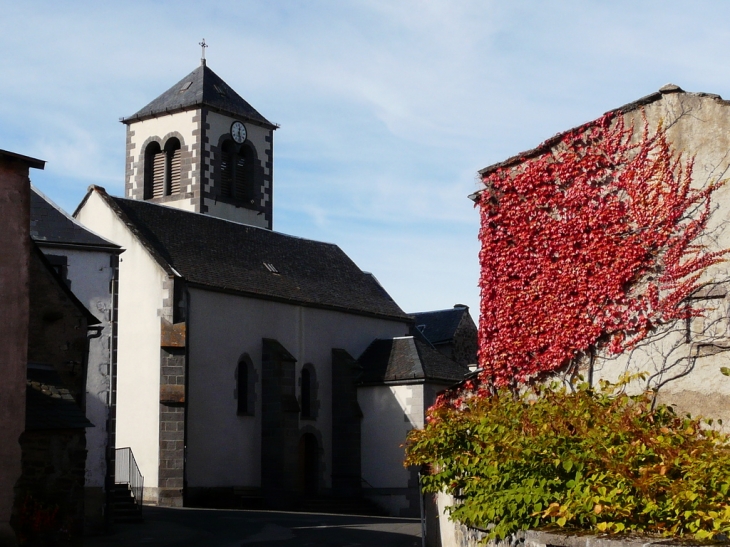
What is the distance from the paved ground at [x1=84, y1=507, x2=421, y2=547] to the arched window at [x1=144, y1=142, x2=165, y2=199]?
1692 cm

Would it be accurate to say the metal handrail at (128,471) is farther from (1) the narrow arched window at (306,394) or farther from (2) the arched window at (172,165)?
(2) the arched window at (172,165)

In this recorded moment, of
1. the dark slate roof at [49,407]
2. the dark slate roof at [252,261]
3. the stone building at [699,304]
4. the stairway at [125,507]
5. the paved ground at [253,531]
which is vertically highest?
the dark slate roof at [252,261]

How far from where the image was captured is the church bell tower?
40219 mm

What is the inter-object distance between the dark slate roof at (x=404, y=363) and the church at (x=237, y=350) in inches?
2.7

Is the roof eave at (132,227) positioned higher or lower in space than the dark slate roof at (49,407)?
higher

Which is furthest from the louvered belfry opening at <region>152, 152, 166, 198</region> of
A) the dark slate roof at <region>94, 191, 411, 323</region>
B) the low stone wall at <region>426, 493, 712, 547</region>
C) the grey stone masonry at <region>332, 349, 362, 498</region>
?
the low stone wall at <region>426, 493, 712, 547</region>

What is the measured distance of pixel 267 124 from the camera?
4312cm

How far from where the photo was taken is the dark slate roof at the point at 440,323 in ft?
155

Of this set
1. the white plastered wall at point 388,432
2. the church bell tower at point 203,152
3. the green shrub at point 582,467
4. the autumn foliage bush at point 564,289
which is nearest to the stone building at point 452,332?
the church bell tower at point 203,152

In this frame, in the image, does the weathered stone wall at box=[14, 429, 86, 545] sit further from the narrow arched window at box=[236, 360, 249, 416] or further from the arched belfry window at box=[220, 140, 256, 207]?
the arched belfry window at box=[220, 140, 256, 207]

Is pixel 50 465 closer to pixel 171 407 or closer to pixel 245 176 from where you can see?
pixel 171 407

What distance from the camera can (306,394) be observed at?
3441 centimetres

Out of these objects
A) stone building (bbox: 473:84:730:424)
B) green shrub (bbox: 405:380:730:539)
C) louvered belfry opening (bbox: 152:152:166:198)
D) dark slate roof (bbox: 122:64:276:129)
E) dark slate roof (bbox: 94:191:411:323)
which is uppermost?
dark slate roof (bbox: 122:64:276:129)

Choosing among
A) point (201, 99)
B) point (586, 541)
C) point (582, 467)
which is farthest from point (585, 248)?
point (201, 99)
